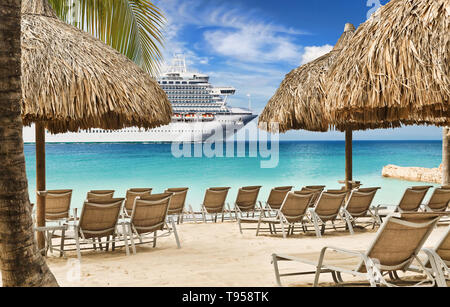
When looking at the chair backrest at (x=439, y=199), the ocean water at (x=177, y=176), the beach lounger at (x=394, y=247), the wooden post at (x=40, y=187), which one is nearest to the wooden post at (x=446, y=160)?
the chair backrest at (x=439, y=199)

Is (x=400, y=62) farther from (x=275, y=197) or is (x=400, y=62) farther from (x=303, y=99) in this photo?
(x=275, y=197)

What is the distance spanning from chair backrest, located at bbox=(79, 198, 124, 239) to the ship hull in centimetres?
3931

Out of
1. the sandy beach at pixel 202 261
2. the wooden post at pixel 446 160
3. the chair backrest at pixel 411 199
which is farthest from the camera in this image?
the wooden post at pixel 446 160

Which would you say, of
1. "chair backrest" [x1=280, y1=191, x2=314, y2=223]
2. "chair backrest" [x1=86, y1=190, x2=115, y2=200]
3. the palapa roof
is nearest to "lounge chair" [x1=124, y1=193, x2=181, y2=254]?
"chair backrest" [x1=86, y1=190, x2=115, y2=200]

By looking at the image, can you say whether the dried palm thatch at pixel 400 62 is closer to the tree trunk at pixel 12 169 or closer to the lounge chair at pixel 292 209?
the lounge chair at pixel 292 209

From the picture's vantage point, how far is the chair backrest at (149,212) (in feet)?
14.3

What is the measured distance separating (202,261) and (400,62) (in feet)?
8.25

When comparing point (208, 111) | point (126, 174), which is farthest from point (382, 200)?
point (208, 111)

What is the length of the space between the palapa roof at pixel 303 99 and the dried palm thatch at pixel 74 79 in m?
2.63

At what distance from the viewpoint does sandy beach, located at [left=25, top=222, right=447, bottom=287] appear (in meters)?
3.28

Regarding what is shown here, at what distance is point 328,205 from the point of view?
17.7 feet

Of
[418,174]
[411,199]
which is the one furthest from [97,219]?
[418,174]

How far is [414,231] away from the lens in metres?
2.48

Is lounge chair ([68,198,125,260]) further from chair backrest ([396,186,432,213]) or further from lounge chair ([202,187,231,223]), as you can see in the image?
chair backrest ([396,186,432,213])
